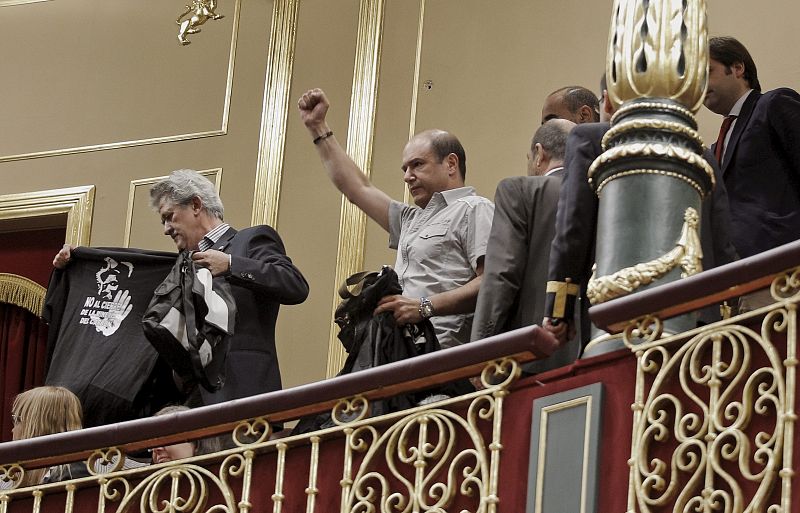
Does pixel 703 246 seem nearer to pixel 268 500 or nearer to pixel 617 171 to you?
pixel 617 171

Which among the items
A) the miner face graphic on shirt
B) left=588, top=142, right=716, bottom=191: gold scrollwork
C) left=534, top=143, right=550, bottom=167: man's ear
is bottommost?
left=588, top=142, right=716, bottom=191: gold scrollwork

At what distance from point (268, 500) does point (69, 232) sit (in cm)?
408

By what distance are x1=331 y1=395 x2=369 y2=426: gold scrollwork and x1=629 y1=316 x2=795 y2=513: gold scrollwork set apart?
0.81m

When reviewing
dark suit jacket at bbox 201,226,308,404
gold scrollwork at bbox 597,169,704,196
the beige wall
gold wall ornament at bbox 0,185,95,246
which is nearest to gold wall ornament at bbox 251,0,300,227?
the beige wall

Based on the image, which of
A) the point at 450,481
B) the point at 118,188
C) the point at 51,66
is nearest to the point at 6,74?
the point at 51,66

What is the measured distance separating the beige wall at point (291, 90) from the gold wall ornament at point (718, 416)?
3039mm

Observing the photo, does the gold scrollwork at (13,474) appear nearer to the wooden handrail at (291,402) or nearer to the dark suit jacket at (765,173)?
the wooden handrail at (291,402)

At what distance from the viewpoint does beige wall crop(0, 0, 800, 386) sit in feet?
24.8

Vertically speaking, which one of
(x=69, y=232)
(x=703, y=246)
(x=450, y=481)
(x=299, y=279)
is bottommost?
(x=450, y=481)

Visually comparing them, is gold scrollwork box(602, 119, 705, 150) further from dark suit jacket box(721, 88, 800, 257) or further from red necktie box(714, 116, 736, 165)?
red necktie box(714, 116, 736, 165)

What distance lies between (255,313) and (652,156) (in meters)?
1.98

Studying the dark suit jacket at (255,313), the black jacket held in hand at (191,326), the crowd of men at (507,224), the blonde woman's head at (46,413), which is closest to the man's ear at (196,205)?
the crowd of men at (507,224)

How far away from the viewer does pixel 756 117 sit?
5328 mm

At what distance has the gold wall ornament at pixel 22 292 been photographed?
8.61 meters
